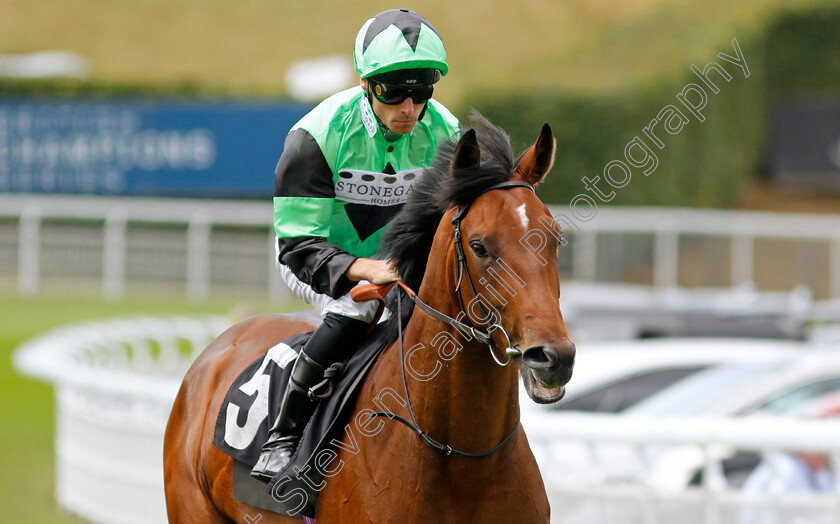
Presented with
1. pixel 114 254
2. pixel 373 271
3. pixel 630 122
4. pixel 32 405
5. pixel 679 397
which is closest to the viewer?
pixel 373 271

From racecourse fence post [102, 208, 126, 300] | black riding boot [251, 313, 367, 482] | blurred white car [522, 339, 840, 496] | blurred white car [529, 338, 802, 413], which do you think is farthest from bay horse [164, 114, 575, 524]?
racecourse fence post [102, 208, 126, 300]

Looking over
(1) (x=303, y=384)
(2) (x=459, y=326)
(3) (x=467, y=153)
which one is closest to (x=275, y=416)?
(1) (x=303, y=384)

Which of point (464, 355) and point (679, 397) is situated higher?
point (464, 355)

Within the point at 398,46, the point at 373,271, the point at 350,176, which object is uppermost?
the point at 398,46

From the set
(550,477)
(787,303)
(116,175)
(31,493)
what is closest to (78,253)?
(116,175)

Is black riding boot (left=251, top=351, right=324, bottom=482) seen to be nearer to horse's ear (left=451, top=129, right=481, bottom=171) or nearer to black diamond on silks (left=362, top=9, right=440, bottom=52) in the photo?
horse's ear (left=451, top=129, right=481, bottom=171)

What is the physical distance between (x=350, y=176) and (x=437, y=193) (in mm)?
509

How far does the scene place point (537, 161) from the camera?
9.69 ft

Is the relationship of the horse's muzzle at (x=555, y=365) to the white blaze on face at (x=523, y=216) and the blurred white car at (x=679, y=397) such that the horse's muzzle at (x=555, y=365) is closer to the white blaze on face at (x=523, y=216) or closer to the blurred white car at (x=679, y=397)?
the white blaze on face at (x=523, y=216)

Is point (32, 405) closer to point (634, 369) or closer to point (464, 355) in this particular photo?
point (634, 369)

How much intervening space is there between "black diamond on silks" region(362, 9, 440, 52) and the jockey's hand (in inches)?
25.8

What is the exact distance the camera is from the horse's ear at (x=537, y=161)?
9.55 ft

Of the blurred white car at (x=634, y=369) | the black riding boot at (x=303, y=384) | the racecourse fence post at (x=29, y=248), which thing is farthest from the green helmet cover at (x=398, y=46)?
the racecourse fence post at (x=29, y=248)

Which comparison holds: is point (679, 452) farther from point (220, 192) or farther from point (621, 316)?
point (220, 192)
